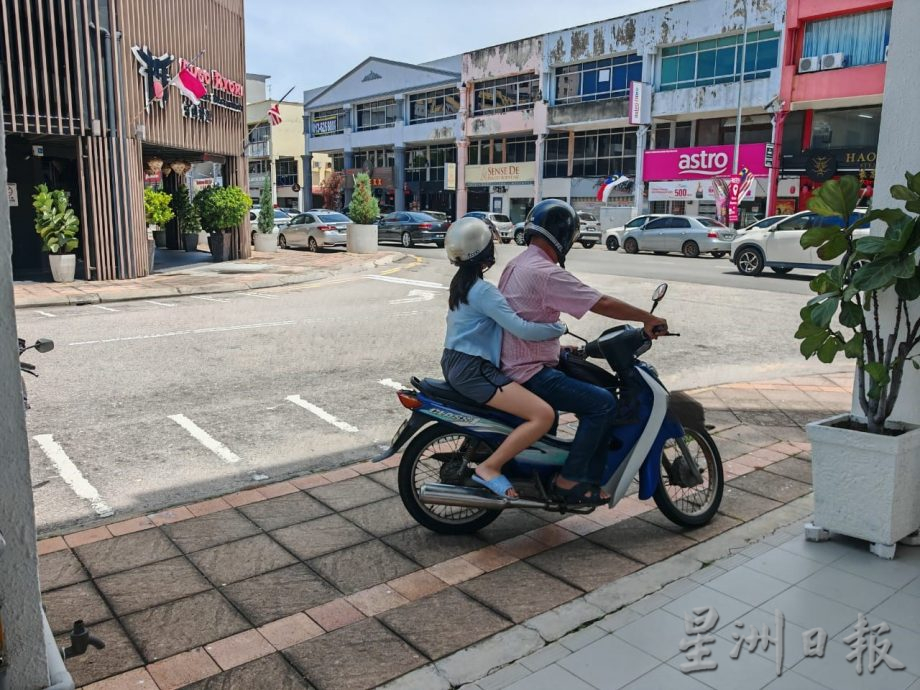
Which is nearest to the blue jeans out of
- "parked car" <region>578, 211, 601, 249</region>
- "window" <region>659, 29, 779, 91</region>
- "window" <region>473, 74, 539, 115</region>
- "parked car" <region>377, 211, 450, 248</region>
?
"parked car" <region>377, 211, 450, 248</region>

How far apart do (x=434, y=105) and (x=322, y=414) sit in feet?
161

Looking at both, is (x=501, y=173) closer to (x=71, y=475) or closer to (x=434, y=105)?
(x=434, y=105)

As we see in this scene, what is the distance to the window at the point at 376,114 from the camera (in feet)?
184

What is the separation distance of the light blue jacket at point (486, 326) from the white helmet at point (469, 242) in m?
0.13

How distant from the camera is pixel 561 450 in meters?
4.07

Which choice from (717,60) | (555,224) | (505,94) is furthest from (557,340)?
(505,94)

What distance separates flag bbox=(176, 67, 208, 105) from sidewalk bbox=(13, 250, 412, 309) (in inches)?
161

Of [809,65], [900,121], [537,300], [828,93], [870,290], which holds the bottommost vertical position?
[537,300]

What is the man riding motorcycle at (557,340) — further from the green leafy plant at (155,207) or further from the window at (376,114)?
the window at (376,114)

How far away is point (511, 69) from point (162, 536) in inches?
1807

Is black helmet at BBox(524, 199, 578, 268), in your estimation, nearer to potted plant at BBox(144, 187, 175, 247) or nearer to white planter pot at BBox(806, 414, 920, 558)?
white planter pot at BBox(806, 414, 920, 558)

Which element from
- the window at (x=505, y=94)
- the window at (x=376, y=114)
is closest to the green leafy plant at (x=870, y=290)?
the window at (x=505, y=94)

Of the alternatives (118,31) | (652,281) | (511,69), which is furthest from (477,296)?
(511,69)

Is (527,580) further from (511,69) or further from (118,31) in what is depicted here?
(511,69)
